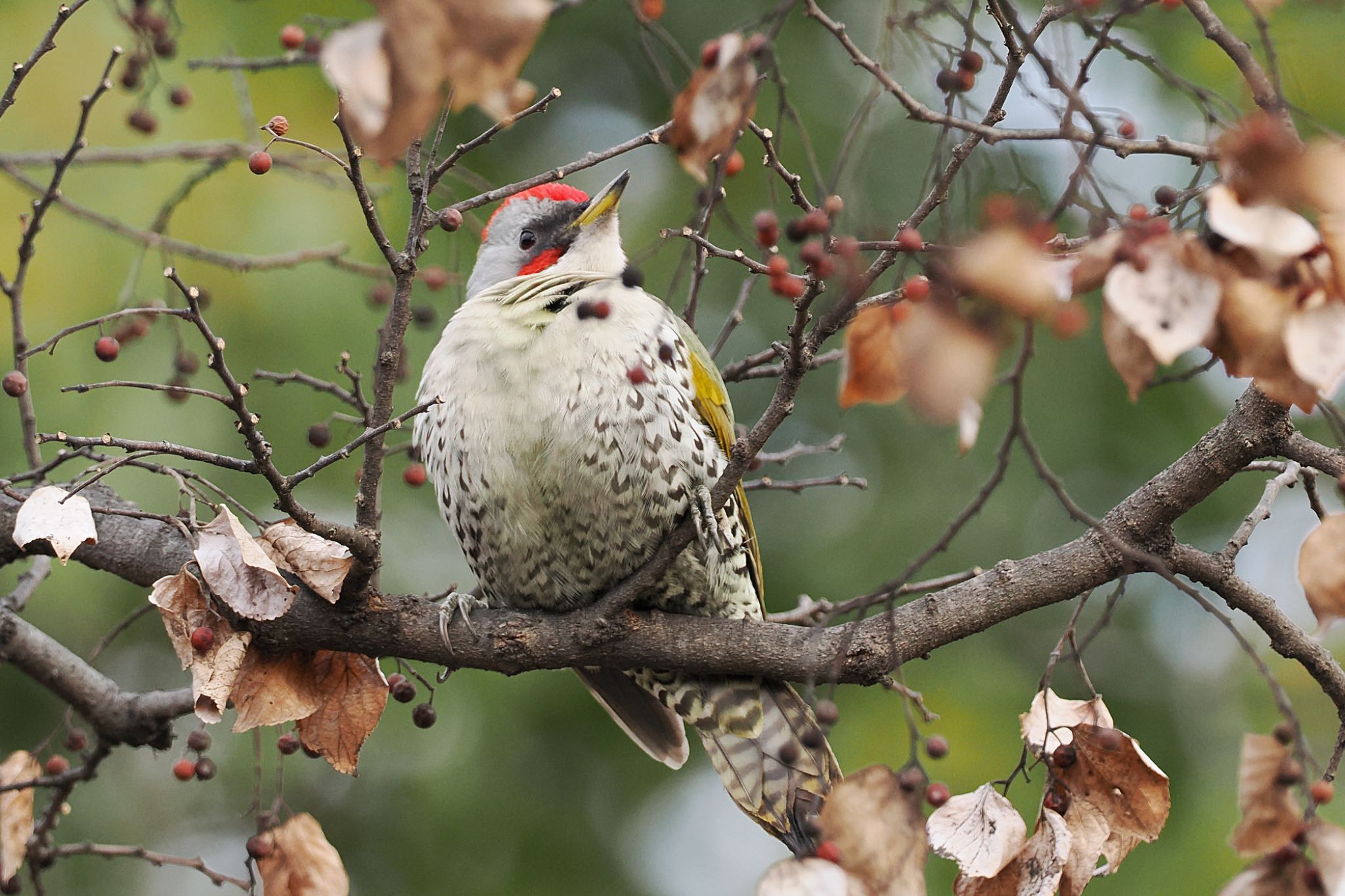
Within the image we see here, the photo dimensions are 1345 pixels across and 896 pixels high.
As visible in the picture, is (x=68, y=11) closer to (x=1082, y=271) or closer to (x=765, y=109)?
(x=1082, y=271)

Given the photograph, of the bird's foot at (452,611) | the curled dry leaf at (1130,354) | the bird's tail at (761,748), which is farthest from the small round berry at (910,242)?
the bird's tail at (761,748)

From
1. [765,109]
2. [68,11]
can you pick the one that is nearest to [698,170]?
[68,11]

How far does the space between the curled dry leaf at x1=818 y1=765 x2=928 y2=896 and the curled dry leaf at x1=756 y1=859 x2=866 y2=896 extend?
0.05m

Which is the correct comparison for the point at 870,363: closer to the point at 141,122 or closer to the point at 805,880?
the point at 805,880

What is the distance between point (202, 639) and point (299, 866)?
0.51m

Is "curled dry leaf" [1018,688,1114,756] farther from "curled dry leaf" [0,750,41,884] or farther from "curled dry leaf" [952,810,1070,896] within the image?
"curled dry leaf" [0,750,41,884]

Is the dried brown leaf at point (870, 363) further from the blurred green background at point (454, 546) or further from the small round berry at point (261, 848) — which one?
the blurred green background at point (454, 546)

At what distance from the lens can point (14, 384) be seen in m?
2.85

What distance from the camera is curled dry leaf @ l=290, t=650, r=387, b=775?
2.88 meters

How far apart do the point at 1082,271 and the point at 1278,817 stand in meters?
0.84

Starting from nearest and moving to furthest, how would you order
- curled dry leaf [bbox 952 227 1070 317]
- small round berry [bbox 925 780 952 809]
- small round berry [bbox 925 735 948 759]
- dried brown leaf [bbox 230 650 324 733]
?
curled dry leaf [bbox 952 227 1070 317] → small round berry [bbox 925 735 948 759] → small round berry [bbox 925 780 952 809] → dried brown leaf [bbox 230 650 324 733]

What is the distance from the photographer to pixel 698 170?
1.52 meters

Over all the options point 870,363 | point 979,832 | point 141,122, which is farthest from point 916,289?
point 141,122

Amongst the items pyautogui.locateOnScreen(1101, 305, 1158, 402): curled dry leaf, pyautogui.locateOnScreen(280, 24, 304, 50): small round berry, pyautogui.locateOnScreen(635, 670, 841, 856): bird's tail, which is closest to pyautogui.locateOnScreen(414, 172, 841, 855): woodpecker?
pyautogui.locateOnScreen(635, 670, 841, 856): bird's tail
